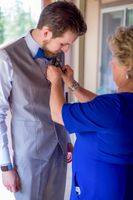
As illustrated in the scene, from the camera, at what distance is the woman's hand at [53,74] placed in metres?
1.23

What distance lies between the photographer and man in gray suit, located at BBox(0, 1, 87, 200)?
4.03 ft

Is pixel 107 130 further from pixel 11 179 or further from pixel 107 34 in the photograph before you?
pixel 107 34

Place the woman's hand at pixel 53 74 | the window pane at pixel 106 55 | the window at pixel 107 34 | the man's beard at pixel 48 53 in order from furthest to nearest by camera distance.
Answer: the window pane at pixel 106 55, the window at pixel 107 34, the man's beard at pixel 48 53, the woman's hand at pixel 53 74

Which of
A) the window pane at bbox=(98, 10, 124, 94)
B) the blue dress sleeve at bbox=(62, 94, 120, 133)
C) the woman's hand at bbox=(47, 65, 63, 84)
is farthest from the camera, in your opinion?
the window pane at bbox=(98, 10, 124, 94)

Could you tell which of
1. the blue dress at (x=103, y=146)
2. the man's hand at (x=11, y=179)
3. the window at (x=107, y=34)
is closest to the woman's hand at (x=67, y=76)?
the blue dress at (x=103, y=146)

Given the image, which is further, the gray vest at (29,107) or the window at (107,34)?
the window at (107,34)

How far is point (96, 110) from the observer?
1.01 m

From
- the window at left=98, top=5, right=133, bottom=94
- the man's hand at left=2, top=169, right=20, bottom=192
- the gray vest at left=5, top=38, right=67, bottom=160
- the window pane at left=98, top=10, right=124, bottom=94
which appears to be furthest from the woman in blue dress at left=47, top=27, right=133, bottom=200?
the window pane at left=98, top=10, right=124, bottom=94

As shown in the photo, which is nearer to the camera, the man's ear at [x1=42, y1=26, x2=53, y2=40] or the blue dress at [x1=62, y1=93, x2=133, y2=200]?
the blue dress at [x1=62, y1=93, x2=133, y2=200]

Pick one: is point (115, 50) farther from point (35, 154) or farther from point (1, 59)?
point (35, 154)

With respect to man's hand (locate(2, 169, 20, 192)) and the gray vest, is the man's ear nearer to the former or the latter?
the gray vest

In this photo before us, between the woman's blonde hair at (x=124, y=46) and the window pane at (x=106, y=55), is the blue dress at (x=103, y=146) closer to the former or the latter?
the woman's blonde hair at (x=124, y=46)

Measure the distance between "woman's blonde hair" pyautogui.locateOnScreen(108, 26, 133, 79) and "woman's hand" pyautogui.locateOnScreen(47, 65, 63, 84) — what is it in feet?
0.90

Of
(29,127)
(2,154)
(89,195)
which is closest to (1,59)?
(29,127)
